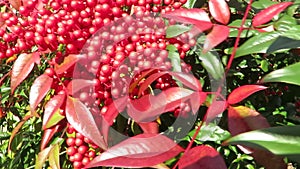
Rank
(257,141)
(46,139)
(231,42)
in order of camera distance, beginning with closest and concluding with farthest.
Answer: (257,141), (46,139), (231,42)

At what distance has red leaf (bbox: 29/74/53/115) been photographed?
0.65 m

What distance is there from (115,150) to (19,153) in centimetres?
51

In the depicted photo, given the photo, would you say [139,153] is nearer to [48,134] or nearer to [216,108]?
[216,108]

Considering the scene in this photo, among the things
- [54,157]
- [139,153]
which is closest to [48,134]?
[54,157]

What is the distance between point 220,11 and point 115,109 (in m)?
0.21

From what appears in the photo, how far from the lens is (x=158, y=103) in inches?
24.0

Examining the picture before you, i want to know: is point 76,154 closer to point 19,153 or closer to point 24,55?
point 24,55

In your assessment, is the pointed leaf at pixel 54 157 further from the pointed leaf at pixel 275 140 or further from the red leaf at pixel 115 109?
the pointed leaf at pixel 275 140

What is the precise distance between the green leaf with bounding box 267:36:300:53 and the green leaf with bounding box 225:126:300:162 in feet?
0.46

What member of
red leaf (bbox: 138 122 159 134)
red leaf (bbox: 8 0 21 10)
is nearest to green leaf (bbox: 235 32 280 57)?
red leaf (bbox: 138 122 159 134)

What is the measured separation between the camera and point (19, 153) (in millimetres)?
978

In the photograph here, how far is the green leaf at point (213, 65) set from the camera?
0.68 meters

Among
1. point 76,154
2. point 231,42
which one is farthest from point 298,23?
point 76,154

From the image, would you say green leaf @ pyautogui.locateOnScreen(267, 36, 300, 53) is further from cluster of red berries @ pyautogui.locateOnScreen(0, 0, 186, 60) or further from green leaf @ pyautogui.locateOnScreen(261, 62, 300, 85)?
cluster of red berries @ pyautogui.locateOnScreen(0, 0, 186, 60)
